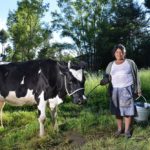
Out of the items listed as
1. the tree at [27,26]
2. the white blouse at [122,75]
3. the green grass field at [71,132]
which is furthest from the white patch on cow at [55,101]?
the tree at [27,26]

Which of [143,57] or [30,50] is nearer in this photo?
[30,50]

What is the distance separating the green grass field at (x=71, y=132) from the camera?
823 cm

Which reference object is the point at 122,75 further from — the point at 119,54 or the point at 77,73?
the point at 77,73

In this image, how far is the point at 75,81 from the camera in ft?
30.2

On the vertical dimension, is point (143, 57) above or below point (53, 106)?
above

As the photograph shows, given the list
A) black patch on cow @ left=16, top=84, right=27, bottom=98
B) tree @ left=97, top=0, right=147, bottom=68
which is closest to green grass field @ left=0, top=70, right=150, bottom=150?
black patch on cow @ left=16, top=84, right=27, bottom=98

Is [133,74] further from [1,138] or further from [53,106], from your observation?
[1,138]

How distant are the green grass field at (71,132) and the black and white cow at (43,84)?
49 centimetres

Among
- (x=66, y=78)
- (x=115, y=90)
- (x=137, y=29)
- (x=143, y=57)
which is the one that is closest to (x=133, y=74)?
(x=115, y=90)

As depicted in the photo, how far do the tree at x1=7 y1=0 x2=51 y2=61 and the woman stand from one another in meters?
28.9

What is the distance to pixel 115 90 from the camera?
9.16 meters

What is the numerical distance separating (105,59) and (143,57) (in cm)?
374

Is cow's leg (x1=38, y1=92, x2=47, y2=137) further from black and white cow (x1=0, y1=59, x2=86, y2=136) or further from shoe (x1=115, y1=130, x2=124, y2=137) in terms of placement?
shoe (x1=115, y1=130, x2=124, y2=137)

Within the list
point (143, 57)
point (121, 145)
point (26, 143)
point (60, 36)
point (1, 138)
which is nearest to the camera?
point (121, 145)
